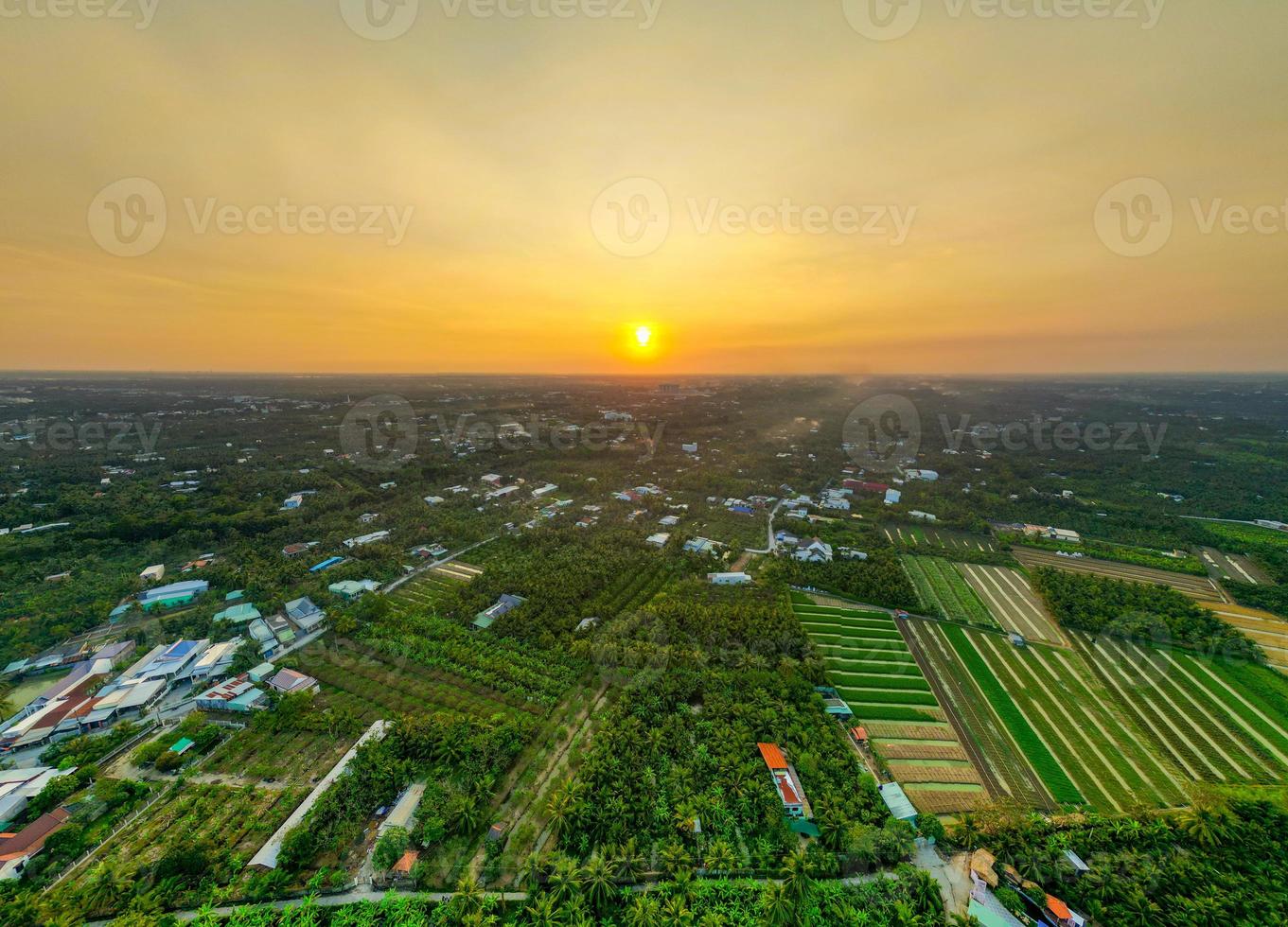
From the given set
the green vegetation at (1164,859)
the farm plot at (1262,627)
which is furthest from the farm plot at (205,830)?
the farm plot at (1262,627)

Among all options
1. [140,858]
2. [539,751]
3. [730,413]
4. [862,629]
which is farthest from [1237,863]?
[730,413]

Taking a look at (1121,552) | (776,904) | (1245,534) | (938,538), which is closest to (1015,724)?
(776,904)

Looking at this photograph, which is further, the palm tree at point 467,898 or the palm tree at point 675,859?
the palm tree at point 675,859

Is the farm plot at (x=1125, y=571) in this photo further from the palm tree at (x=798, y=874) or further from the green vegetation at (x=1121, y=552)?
the palm tree at (x=798, y=874)

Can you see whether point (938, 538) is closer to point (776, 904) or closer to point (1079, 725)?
point (1079, 725)

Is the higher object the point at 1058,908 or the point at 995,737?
the point at 1058,908

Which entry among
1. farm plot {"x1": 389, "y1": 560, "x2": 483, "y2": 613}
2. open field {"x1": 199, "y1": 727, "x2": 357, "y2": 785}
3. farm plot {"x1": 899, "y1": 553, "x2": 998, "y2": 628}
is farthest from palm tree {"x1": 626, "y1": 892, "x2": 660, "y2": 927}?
farm plot {"x1": 899, "y1": 553, "x2": 998, "y2": 628}

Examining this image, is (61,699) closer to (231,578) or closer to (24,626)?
(24,626)
